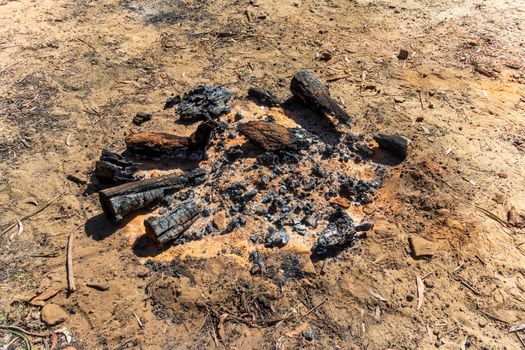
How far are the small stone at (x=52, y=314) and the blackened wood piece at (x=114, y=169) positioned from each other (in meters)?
1.76

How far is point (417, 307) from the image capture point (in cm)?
441

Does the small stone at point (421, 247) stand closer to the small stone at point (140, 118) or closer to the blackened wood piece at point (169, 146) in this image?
the blackened wood piece at point (169, 146)

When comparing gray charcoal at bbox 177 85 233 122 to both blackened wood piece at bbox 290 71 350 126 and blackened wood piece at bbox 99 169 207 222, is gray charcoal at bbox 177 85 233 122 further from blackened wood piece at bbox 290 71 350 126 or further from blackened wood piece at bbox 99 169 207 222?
blackened wood piece at bbox 99 169 207 222

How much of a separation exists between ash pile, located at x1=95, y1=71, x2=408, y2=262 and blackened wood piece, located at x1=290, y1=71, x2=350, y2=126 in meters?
0.02

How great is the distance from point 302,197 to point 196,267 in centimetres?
163

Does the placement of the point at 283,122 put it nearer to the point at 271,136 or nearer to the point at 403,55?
the point at 271,136

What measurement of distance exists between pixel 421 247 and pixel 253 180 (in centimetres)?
224

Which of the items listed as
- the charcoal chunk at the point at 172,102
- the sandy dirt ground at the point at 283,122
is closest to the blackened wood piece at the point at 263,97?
A: the sandy dirt ground at the point at 283,122

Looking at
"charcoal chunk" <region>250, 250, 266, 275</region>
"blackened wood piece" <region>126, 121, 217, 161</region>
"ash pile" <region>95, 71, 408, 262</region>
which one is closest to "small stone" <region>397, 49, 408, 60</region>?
"ash pile" <region>95, 71, 408, 262</region>

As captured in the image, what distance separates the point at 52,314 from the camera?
430 centimetres

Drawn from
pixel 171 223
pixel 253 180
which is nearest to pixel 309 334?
pixel 171 223

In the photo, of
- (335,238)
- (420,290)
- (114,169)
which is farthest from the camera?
(114,169)

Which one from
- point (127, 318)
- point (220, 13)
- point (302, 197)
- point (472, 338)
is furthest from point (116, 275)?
point (220, 13)

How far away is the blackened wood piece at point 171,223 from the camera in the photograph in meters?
4.75
